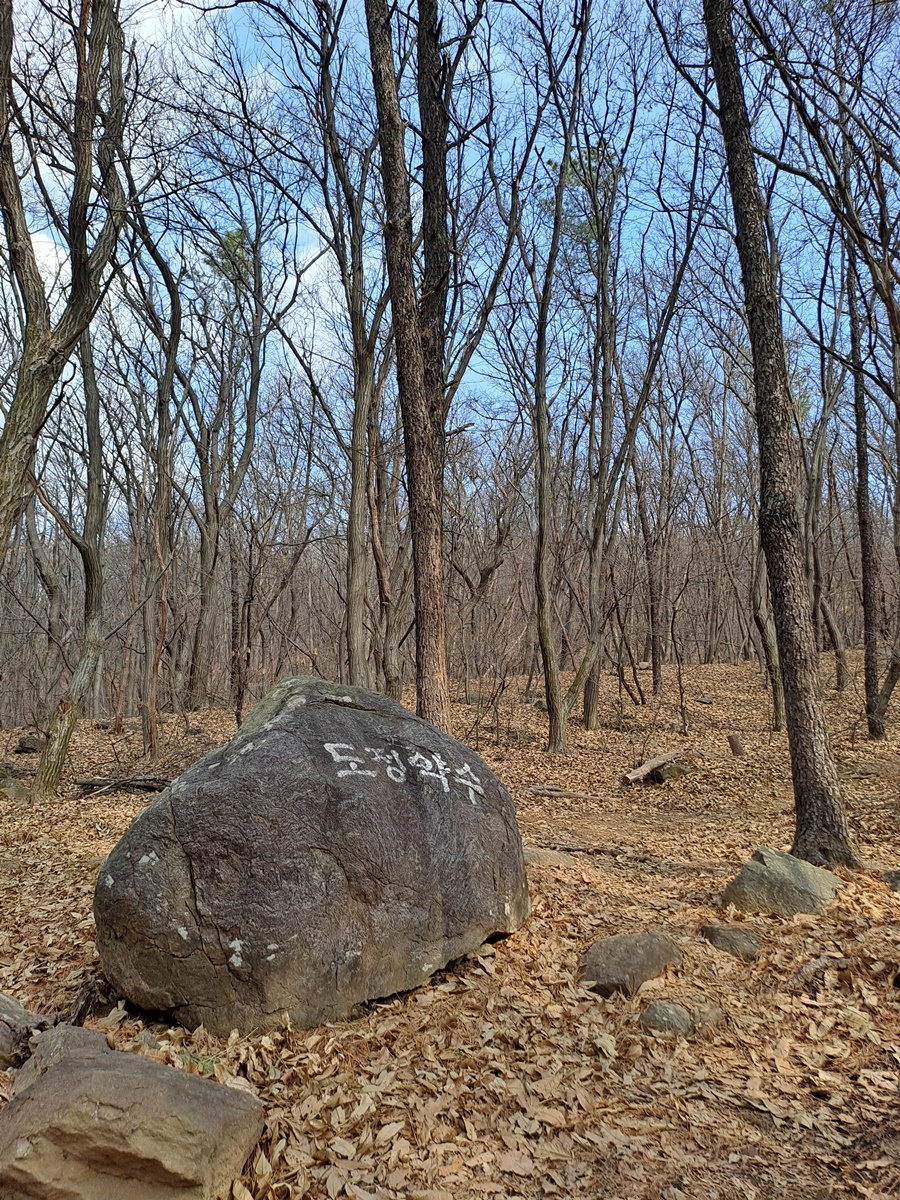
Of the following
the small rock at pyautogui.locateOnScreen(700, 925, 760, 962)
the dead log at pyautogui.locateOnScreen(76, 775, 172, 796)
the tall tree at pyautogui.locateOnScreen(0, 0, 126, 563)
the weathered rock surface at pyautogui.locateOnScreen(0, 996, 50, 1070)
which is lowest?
the small rock at pyautogui.locateOnScreen(700, 925, 760, 962)

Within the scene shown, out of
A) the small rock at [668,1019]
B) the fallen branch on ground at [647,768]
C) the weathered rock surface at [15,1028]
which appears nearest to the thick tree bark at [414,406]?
the small rock at [668,1019]

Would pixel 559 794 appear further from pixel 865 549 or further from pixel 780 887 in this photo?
pixel 865 549

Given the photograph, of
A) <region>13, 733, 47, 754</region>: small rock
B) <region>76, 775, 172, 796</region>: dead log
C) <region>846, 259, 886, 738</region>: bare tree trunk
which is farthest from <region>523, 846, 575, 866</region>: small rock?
<region>13, 733, 47, 754</region>: small rock

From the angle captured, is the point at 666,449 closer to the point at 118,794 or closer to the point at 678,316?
the point at 678,316

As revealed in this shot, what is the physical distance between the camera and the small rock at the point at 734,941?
449 centimetres

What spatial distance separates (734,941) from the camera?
4.58m

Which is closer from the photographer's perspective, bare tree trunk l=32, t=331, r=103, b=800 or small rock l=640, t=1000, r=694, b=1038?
small rock l=640, t=1000, r=694, b=1038

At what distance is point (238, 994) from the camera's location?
143 inches

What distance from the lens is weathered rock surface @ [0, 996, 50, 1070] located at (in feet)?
11.2

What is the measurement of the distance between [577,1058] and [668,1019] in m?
0.57

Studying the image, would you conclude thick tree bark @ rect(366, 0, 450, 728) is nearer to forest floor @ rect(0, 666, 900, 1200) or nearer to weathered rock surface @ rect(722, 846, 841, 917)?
forest floor @ rect(0, 666, 900, 1200)

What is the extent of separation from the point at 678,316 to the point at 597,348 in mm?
4634

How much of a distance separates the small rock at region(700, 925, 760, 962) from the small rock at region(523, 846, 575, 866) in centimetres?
177

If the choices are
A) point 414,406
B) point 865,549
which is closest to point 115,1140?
point 414,406
